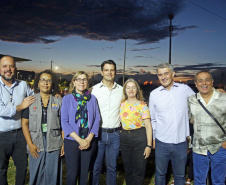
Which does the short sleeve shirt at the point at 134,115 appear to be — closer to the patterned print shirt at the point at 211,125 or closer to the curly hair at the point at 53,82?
the patterned print shirt at the point at 211,125

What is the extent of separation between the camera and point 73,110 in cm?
313

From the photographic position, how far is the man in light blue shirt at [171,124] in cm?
321

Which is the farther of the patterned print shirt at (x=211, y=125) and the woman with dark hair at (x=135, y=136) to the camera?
the woman with dark hair at (x=135, y=136)

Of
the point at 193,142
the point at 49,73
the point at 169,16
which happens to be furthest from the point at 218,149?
the point at 169,16

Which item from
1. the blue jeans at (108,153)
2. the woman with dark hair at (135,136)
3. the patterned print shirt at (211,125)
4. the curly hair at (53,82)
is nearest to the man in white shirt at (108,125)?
the blue jeans at (108,153)

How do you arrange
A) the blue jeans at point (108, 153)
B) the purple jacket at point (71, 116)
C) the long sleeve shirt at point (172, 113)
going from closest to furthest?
the purple jacket at point (71, 116) < the long sleeve shirt at point (172, 113) < the blue jeans at point (108, 153)

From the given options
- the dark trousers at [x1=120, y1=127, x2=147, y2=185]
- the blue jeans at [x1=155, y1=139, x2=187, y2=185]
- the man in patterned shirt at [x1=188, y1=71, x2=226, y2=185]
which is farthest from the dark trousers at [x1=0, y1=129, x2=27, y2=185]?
the man in patterned shirt at [x1=188, y1=71, x2=226, y2=185]

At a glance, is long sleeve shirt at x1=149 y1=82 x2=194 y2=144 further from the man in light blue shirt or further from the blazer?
the blazer

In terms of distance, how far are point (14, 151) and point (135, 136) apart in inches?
81.5

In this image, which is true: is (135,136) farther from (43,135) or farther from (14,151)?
(14,151)

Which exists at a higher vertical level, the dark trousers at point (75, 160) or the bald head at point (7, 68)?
the bald head at point (7, 68)

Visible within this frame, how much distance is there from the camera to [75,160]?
308 centimetres

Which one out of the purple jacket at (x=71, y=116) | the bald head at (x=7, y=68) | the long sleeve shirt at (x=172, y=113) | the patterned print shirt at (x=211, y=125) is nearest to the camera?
the patterned print shirt at (x=211, y=125)

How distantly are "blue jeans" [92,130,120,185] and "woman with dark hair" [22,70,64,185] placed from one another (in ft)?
2.21
